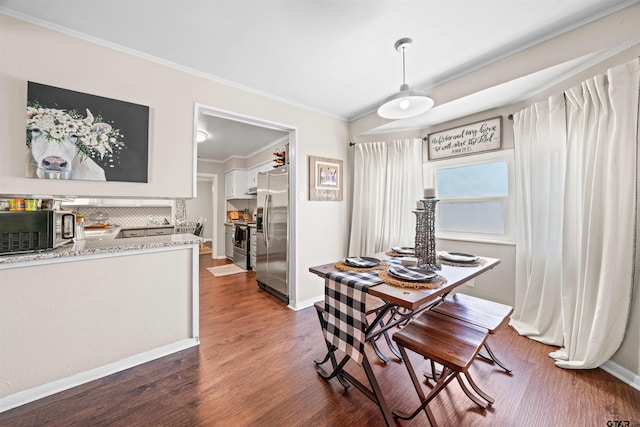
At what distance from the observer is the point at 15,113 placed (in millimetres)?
1543

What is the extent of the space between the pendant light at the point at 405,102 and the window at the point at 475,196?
1361mm

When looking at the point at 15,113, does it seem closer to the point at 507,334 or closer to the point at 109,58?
the point at 109,58

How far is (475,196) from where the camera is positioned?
2699 millimetres

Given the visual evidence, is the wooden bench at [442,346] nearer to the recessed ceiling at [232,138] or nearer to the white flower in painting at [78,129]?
the white flower in painting at [78,129]

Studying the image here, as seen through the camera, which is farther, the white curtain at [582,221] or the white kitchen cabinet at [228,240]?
the white kitchen cabinet at [228,240]

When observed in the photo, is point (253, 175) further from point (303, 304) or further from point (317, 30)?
point (317, 30)

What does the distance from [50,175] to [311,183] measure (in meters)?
2.29

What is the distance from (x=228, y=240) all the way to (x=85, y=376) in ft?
14.1

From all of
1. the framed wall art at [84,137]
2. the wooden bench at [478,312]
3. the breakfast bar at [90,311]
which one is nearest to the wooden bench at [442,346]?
the wooden bench at [478,312]

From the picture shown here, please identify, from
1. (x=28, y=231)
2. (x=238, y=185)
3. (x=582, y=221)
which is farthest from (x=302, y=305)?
(x=238, y=185)

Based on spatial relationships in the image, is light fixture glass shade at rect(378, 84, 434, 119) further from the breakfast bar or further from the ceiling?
the breakfast bar

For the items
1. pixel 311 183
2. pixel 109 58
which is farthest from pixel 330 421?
pixel 109 58

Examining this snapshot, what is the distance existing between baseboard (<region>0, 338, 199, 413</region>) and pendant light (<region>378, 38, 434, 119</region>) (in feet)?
8.59

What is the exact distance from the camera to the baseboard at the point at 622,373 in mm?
1525
